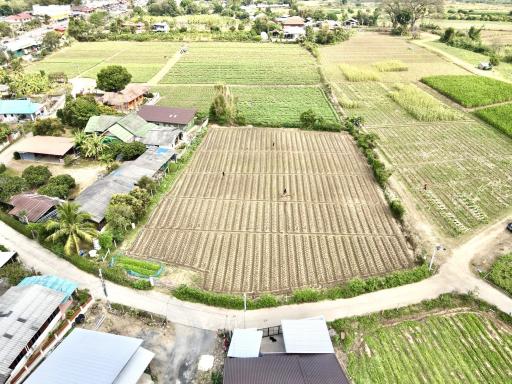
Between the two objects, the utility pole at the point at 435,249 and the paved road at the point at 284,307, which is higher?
the utility pole at the point at 435,249

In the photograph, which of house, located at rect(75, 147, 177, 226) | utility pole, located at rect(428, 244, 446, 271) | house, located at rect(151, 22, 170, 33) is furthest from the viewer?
house, located at rect(151, 22, 170, 33)

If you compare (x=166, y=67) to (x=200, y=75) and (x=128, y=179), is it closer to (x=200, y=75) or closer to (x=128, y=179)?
(x=200, y=75)

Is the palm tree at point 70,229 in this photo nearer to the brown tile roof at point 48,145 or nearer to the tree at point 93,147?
the tree at point 93,147

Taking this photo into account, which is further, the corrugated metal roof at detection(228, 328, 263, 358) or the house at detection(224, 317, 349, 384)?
the corrugated metal roof at detection(228, 328, 263, 358)

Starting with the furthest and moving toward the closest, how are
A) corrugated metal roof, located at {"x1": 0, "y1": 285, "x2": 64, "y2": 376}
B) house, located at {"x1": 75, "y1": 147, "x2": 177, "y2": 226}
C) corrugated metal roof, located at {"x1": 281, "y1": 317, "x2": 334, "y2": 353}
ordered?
house, located at {"x1": 75, "y1": 147, "x2": 177, "y2": 226}, corrugated metal roof, located at {"x1": 281, "y1": 317, "x2": 334, "y2": 353}, corrugated metal roof, located at {"x1": 0, "y1": 285, "x2": 64, "y2": 376}

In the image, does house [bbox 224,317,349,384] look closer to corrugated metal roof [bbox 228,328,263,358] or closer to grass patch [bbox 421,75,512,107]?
corrugated metal roof [bbox 228,328,263,358]

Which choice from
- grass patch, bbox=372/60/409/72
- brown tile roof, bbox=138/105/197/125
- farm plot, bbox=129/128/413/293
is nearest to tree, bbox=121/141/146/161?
farm plot, bbox=129/128/413/293

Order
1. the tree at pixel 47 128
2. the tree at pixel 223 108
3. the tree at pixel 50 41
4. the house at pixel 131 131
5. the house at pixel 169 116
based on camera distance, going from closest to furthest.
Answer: the house at pixel 131 131
the tree at pixel 47 128
the house at pixel 169 116
the tree at pixel 223 108
the tree at pixel 50 41

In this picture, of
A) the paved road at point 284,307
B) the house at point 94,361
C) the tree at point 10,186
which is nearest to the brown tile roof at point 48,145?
the tree at point 10,186
